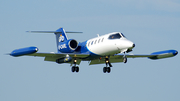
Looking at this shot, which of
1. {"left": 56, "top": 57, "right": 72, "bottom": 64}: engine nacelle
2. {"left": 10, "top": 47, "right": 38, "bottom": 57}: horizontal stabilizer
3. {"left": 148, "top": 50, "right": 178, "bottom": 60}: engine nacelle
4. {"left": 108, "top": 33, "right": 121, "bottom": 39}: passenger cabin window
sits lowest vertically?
{"left": 56, "top": 57, "right": 72, "bottom": 64}: engine nacelle

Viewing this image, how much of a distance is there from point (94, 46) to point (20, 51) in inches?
295

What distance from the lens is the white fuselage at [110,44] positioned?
37.8 meters

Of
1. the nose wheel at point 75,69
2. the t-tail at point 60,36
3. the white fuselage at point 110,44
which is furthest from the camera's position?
the t-tail at point 60,36

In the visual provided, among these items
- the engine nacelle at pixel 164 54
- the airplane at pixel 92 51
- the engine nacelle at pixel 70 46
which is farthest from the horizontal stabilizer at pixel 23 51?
the engine nacelle at pixel 164 54

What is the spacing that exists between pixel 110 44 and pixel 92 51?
2.81 m

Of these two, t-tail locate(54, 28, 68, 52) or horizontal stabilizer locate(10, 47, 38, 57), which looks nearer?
horizontal stabilizer locate(10, 47, 38, 57)

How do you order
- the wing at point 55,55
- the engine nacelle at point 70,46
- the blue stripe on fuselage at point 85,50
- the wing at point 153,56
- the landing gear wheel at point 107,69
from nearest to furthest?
the blue stripe on fuselage at point 85,50 → the wing at point 55,55 → the engine nacelle at point 70,46 → the landing gear wheel at point 107,69 → the wing at point 153,56

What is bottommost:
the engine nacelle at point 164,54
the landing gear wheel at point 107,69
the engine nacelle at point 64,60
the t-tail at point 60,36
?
the landing gear wheel at point 107,69

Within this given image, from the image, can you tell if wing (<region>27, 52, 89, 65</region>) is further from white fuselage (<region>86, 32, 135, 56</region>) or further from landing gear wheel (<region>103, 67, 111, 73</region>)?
landing gear wheel (<region>103, 67, 111, 73</region>)

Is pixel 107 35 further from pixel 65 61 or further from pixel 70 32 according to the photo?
pixel 70 32

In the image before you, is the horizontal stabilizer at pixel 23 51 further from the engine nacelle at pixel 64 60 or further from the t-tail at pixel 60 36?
the t-tail at pixel 60 36

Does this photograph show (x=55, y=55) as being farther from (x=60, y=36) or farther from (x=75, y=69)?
(x=60, y=36)

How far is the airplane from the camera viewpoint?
37906mm

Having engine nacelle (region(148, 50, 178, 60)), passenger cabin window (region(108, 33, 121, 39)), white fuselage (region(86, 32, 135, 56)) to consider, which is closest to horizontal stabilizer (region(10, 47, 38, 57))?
white fuselage (region(86, 32, 135, 56))
